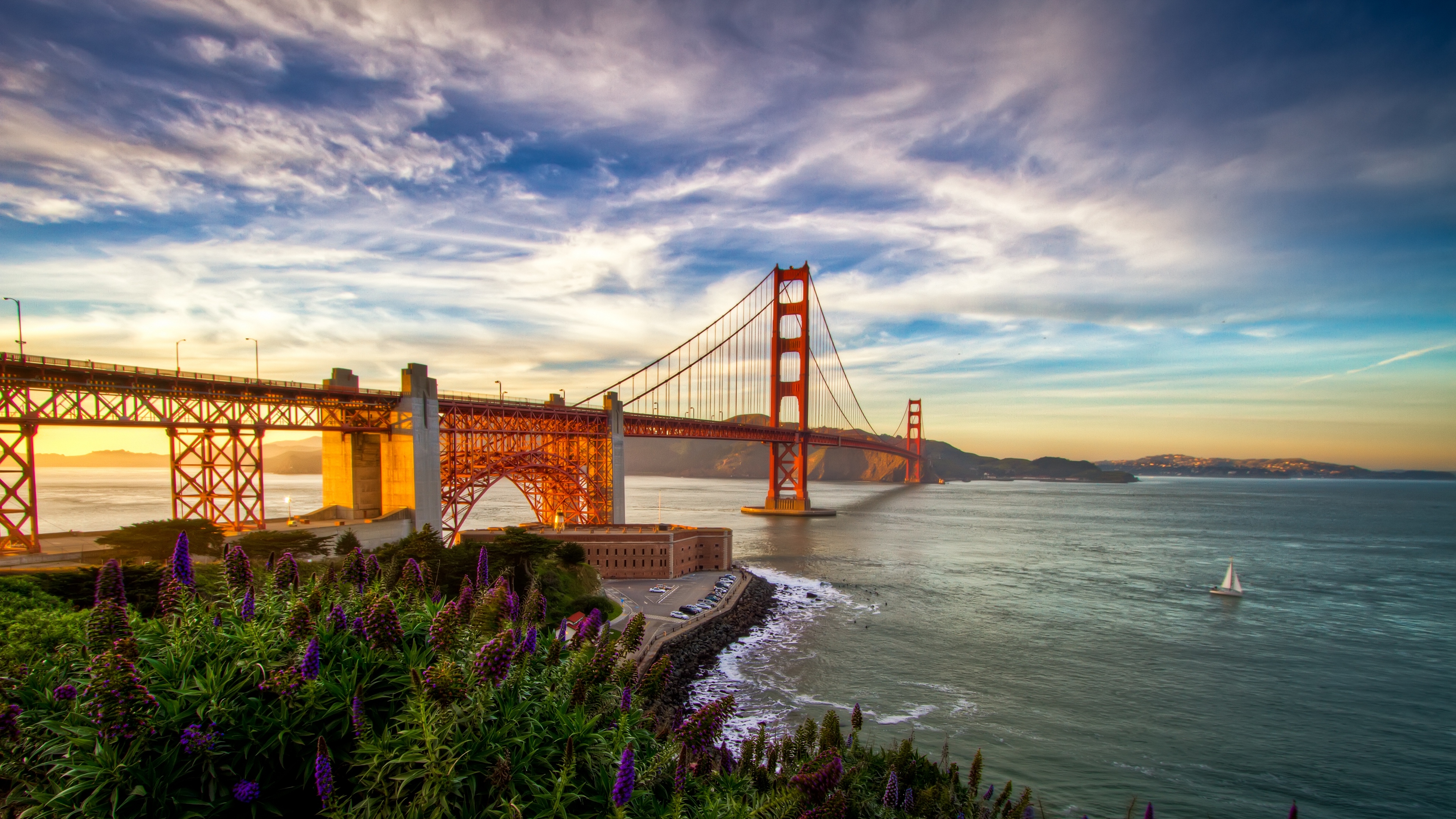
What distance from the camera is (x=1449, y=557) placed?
6406 centimetres

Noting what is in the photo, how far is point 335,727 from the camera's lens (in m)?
5.24

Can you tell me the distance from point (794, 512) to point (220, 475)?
6826 cm

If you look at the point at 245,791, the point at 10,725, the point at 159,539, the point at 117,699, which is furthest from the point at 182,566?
the point at 159,539

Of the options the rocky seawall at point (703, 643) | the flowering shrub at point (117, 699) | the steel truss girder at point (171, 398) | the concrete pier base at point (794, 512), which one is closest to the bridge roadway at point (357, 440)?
the steel truss girder at point (171, 398)

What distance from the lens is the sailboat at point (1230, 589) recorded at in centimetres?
4500

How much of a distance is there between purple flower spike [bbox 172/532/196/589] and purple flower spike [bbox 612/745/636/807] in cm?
430

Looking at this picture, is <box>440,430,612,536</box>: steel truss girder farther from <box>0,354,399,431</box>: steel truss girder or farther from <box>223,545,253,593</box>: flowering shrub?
<box>223,545,253,593</box>: flowering shrub

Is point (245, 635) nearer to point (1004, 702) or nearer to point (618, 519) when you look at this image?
point (1004, 702)

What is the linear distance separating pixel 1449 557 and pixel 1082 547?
33.4m

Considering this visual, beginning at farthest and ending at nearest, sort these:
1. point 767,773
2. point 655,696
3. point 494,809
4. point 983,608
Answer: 1. point 983,608
2. point 767,773
3. point 655,696
4. point 494,809

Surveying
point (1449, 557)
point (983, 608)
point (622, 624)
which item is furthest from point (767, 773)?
point (1449, 557)

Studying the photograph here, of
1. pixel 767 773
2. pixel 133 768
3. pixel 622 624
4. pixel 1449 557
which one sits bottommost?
pixel 1449 557

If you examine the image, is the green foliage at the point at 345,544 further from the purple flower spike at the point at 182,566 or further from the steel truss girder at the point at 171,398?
the purple flower spike at the point at 182,566

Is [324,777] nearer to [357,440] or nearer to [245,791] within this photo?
[245,791]
